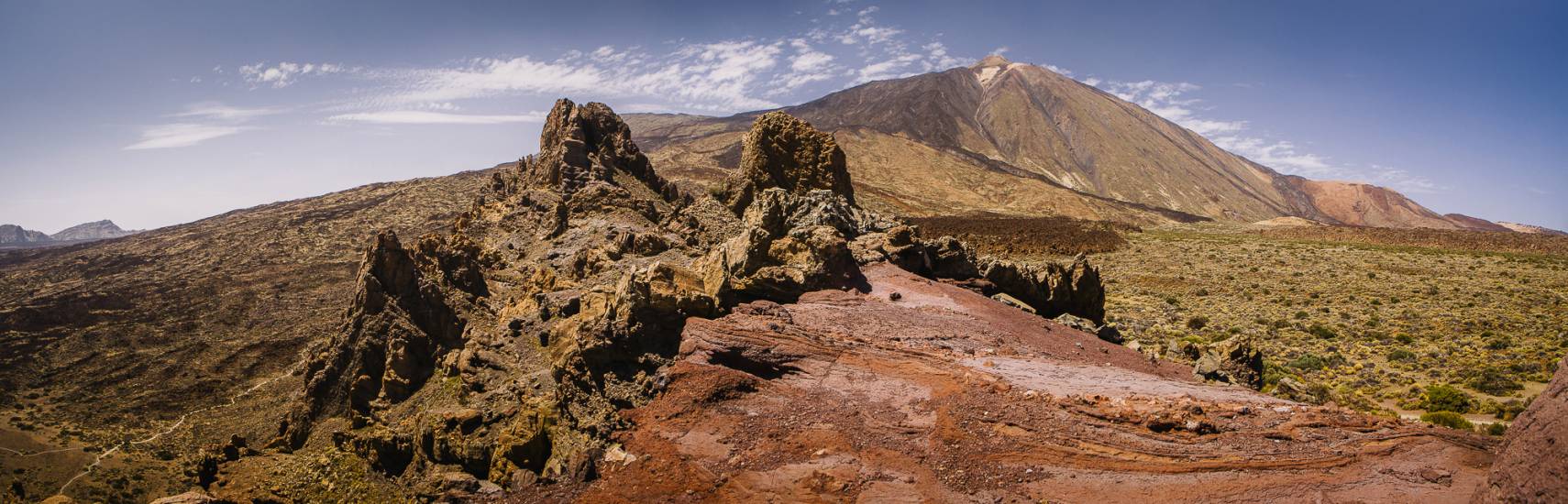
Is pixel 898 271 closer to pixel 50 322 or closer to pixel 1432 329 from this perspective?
pixel 1432 329

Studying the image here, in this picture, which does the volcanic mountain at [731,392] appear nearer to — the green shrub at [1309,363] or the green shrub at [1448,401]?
the green shrub at [1448,401]

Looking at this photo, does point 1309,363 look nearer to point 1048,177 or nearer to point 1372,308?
point 1372,308

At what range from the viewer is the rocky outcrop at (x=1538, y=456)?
5.49 metres

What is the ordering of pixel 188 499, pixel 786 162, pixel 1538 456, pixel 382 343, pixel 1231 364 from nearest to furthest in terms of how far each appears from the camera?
pixel 1538 456, pixel 188 499, pixel 1231 364, pixel 382 343, pixel 786 162

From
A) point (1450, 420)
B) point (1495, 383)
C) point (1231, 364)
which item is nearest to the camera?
point (1231, 364)

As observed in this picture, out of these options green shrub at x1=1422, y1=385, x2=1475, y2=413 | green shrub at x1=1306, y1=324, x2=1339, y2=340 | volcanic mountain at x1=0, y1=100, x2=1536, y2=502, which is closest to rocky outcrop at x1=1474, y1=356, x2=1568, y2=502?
volcanic mountain at x1=0, y1=100, x2=1536, y2=502

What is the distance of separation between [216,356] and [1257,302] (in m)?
57.8

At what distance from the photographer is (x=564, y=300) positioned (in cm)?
1527

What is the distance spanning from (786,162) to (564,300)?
519 inches

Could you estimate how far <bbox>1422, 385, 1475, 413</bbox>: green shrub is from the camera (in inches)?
667

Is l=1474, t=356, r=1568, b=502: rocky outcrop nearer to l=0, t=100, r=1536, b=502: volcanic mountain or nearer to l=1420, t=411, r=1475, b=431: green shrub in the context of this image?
l=0, t=100, r=1536, b=502: volcanic mountain

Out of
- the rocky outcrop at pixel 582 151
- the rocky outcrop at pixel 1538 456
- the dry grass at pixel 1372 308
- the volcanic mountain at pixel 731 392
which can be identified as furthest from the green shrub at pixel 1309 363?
the rocky outcrop at pixel 582 151

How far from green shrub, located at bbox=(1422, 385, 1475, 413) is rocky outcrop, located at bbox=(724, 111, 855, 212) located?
18.5m

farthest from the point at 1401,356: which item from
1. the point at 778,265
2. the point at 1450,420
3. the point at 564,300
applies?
the point at 564,300
